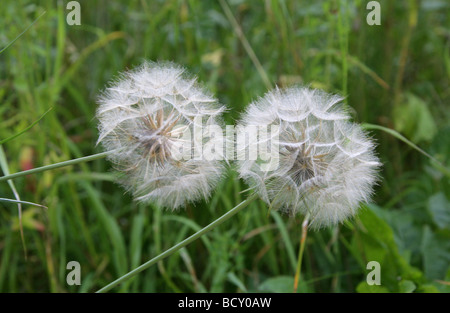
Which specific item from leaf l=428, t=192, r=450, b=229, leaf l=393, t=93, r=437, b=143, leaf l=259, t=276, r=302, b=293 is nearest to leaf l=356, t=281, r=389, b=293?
leaf l=259, t=276, r=302, b=293

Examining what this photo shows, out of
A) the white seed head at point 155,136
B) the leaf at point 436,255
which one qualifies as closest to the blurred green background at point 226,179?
the leaf at point 436,255

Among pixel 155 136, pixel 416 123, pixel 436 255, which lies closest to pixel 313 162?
pixel 155 136

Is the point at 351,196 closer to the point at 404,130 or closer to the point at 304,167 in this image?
the point at 304,167

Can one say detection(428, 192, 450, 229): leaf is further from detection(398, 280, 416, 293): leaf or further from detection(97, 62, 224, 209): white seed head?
detection(97, 62, 224, 209): white seed head

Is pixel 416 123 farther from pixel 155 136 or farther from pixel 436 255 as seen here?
pixel 155 136

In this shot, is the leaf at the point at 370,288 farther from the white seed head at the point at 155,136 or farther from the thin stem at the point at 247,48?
the thin stem at the point at 247,48
